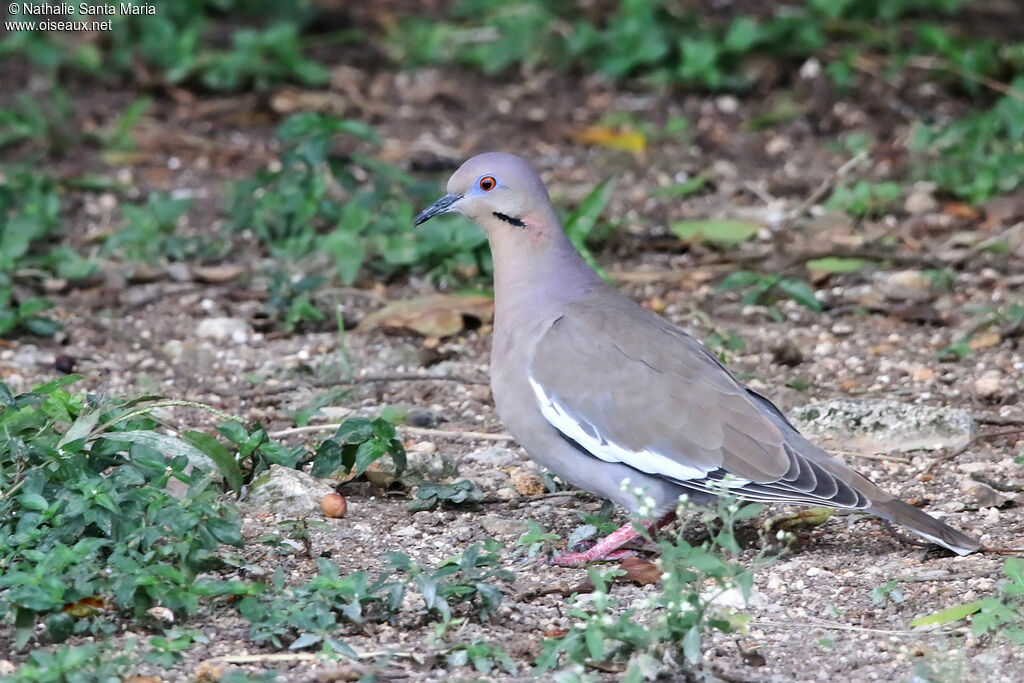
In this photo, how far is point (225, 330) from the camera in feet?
18.8

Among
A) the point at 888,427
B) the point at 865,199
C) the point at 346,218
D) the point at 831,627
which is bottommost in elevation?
the point at 831,627

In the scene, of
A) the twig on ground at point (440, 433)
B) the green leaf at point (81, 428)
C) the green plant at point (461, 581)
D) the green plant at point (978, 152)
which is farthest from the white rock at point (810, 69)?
the green leaf at point (81, 428)

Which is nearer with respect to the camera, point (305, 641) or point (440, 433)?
point (305, 641)

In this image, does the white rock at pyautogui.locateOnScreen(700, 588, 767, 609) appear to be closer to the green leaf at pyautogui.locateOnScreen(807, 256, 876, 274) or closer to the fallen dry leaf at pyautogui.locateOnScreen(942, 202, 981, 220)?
the green leaf at pyautogui.locateOnScreen(807, 256, 876, 274)

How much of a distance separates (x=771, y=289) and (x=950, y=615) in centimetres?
253

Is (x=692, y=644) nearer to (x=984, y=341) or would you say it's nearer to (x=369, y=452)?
(x=369, y=452)

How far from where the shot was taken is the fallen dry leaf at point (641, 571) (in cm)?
374

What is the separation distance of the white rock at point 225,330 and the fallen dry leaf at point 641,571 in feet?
7.65

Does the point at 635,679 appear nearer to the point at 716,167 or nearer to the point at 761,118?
Answer: the point at 716,167

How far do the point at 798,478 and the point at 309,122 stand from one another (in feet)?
10.1

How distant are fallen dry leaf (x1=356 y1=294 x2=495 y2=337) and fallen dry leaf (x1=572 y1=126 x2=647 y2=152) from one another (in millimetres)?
2218

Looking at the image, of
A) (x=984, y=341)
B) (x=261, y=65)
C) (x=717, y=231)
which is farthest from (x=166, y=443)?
(x=261, y=65)

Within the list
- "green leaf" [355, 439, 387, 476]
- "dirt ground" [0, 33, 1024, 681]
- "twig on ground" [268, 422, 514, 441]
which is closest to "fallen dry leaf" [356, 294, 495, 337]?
"dirt ground" [0, 33, 1024, 681]

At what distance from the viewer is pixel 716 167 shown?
7465 mm
